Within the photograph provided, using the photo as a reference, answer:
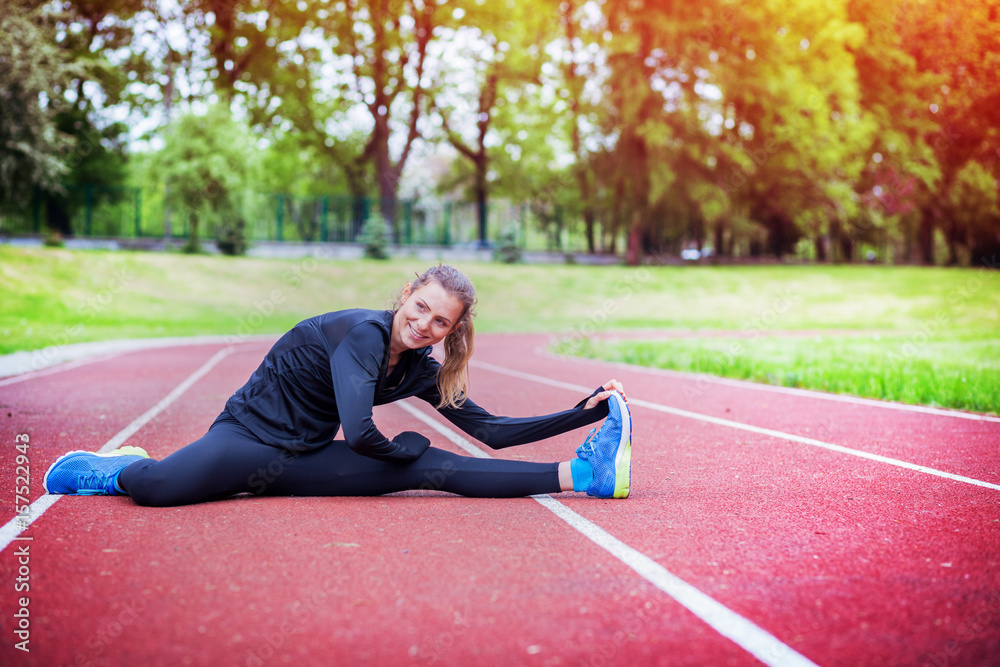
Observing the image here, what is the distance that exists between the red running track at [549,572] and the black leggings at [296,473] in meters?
0.10

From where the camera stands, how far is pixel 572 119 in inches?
1681

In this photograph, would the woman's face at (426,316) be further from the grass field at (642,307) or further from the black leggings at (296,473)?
the grass field at (642,307)

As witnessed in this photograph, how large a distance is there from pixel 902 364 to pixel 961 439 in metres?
4.89

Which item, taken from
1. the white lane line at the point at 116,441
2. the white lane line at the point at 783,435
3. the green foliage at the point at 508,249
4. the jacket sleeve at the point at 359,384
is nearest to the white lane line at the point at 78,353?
the white lane line at the point at 116,441

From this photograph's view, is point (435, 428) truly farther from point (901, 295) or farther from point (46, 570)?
point (901, 295)

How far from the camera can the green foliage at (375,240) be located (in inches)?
1463

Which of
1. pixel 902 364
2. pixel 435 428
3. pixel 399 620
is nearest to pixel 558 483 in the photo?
pixel 399 620

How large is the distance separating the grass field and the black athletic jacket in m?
6.21

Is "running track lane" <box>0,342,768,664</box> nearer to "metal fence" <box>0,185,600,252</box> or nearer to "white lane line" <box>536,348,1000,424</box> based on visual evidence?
"white lane line" <box>536,348,1000,424</box>

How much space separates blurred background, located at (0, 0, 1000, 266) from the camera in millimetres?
37312

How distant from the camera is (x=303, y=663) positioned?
2.77m

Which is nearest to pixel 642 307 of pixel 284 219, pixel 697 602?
pixel 284 219

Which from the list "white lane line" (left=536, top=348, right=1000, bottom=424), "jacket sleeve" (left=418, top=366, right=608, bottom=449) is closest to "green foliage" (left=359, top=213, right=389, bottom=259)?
"white lane line" (left=536, top=348, right=1000, bottom=424)

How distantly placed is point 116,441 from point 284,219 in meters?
32.8
